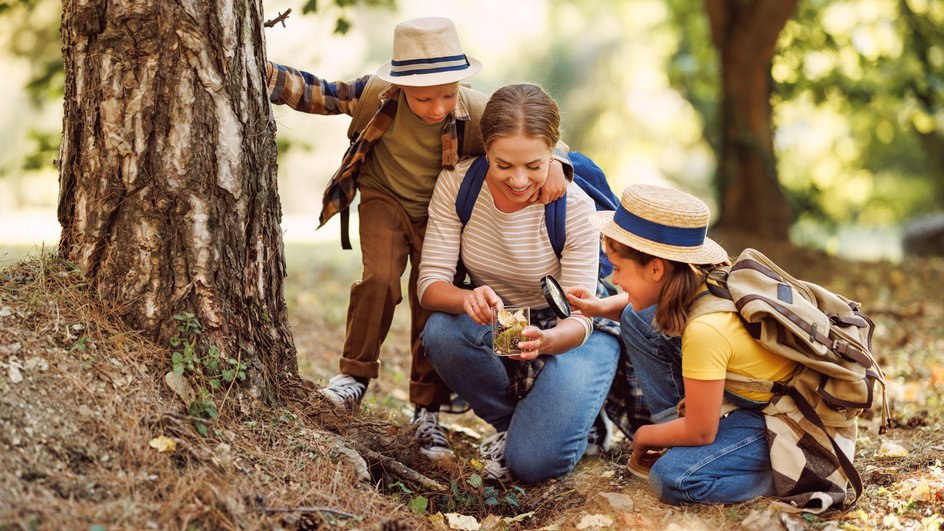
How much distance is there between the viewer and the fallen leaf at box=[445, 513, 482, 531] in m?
2.87

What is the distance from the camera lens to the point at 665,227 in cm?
287

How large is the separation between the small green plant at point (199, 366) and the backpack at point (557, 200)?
1.14m

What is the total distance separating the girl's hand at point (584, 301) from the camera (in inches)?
130

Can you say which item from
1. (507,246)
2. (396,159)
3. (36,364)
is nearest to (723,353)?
(507,246)

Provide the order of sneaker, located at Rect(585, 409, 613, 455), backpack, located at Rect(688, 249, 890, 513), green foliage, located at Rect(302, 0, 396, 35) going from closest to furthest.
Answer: backpack, located at Rect(688, 249, 890, 513)
sneaker, located at Rect(585, 409, 613, 455)
green foliage, located at Rect(302, 0, 396, 35)

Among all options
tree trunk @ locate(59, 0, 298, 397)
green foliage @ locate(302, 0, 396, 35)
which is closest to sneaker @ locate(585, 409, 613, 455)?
tree trunk @ locate(59, 0, 298, 397)

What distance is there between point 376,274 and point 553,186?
890mm

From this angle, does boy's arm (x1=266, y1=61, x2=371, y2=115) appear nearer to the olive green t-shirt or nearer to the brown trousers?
the olive green t-shirt

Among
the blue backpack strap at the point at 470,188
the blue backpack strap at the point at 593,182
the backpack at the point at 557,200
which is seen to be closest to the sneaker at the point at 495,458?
the backpack at the point at 557,200

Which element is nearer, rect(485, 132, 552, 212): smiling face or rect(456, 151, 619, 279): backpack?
rect(485, 132, 552, 212): smiling face

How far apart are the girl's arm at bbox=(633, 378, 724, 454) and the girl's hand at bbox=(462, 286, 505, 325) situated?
2.43 ft

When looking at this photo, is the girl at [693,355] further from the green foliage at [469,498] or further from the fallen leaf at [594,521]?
the green foliage at [469,498]

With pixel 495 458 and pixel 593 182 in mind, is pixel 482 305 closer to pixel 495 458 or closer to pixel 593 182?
pixel 495 458

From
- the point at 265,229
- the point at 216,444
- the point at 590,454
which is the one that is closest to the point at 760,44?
the point at 590,454
